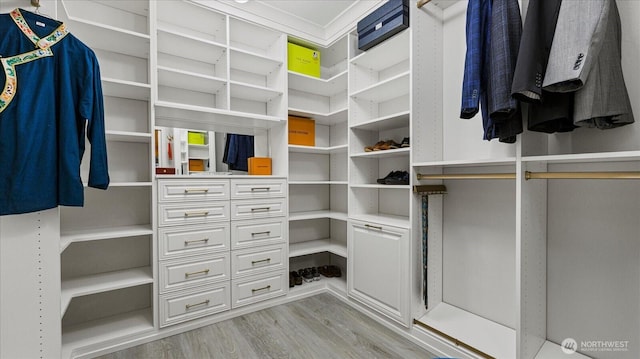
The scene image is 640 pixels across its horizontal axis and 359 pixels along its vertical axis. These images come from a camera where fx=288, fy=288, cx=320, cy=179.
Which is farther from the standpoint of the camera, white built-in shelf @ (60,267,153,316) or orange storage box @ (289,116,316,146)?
orange storage box @ (289,116,316,146)

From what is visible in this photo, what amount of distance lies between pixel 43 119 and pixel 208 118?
1129 millimetres

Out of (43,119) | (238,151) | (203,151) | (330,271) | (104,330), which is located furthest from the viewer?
(330,271)

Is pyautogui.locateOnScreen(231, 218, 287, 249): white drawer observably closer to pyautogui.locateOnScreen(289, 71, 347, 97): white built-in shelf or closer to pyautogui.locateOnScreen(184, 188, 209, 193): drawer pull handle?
pyautogui.locateOnScreen(184, 188, 209, 193): drawer pull handle

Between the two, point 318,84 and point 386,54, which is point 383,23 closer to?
point 386,54

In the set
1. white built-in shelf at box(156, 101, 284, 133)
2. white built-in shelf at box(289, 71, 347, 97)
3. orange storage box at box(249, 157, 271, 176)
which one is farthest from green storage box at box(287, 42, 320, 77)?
orange storage box at box(249, 157, 271, 176)

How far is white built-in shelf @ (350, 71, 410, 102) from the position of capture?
2124mm

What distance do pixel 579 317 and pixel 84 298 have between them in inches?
125

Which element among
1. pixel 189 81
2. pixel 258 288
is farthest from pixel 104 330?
pixel 189 81

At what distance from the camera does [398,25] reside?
80.3 inches

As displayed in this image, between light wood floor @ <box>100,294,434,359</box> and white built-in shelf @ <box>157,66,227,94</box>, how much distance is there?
189 centimetres

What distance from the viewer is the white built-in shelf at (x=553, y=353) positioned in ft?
5.13

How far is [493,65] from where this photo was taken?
4.73ft

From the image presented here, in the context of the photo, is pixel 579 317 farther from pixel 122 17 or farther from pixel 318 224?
pixel 122 17

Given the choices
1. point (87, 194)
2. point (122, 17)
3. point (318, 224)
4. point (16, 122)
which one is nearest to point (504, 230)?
point (318, 224)
